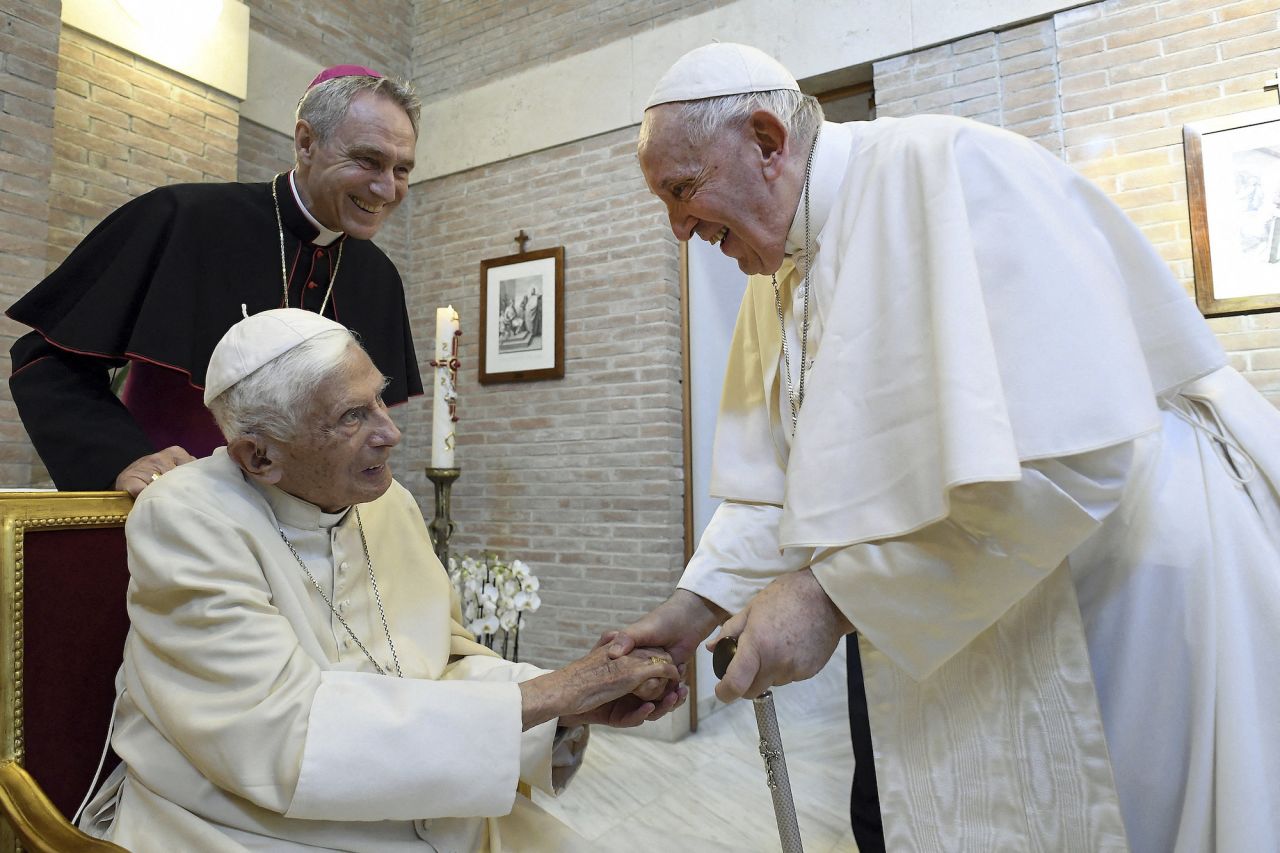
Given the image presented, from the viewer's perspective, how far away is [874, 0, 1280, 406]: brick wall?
343 centimetres

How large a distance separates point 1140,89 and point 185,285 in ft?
12.8

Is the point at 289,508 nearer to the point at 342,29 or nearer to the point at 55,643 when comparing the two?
the point at 55,643

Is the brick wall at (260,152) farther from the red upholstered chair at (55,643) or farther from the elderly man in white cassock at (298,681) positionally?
the elderly man in white cassock at (298,681)

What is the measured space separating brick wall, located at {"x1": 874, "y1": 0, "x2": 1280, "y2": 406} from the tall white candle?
2.59 metres

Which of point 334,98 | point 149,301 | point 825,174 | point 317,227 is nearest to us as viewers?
point 825,174

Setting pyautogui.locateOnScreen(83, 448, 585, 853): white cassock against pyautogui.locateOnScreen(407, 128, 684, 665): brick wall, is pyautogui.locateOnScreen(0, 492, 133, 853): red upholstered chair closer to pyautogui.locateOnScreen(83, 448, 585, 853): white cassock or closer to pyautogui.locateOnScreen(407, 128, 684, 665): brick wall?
pyautogui.locateOnScreen(83, 448, 585, 853): white cassock

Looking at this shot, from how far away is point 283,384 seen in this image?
1518mm

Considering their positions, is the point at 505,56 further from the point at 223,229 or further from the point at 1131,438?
the point at 1131,438

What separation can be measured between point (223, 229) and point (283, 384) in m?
0.99

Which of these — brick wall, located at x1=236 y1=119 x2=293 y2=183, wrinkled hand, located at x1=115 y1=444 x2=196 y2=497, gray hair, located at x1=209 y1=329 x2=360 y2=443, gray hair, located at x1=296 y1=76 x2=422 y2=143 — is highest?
brick wall, located at x1=236 y1=119 x2=293 y2=183

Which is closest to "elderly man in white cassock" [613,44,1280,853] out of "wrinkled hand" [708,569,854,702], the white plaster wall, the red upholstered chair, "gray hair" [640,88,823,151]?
"wrinkled hand" [708,569,854,702]

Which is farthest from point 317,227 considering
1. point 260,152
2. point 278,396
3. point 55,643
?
point 260,152

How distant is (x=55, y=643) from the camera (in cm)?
155

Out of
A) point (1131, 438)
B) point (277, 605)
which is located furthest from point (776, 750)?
point (277, 605)
